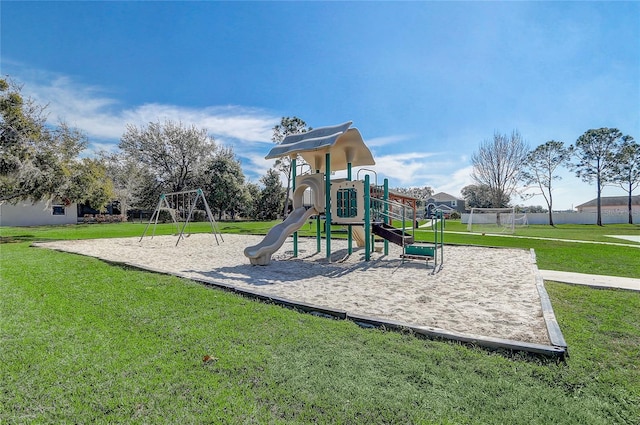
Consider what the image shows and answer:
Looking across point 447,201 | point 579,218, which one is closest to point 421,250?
point 579,218

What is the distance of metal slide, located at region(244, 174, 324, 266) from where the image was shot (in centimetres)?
855

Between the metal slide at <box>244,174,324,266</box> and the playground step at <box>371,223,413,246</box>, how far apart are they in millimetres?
1887

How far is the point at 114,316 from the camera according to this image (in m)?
4.02

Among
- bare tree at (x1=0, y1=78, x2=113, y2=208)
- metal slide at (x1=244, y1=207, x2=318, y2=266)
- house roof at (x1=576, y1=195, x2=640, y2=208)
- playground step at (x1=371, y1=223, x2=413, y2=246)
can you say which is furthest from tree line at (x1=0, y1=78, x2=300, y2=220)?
house roof at (x1=576, y1=195, x2=640, y2=208)

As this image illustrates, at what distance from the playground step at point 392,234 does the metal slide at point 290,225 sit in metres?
1.89

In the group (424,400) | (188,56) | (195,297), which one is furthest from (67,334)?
(188,56)

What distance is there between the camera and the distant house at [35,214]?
92.4 feet

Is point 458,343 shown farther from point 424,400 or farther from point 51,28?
point 51,28

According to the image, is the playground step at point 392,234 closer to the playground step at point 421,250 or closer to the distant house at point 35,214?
the playground step at point 421,250

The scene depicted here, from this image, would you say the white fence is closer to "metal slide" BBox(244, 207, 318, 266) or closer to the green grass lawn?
"metal slide" BBox(244, 207, 318, 266)

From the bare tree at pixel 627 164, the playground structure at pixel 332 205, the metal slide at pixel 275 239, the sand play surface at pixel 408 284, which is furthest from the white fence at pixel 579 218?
the metal slide at pixel 275 239

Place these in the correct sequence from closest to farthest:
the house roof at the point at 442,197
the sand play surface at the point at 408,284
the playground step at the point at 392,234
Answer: the sand play surface at the point at 408,284 → the playground step at the point at 392,234 → the house roof at the point at 442,197

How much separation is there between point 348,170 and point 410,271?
4.80 meters

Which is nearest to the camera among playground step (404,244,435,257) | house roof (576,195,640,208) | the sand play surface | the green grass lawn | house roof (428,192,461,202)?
the green grass lawn
